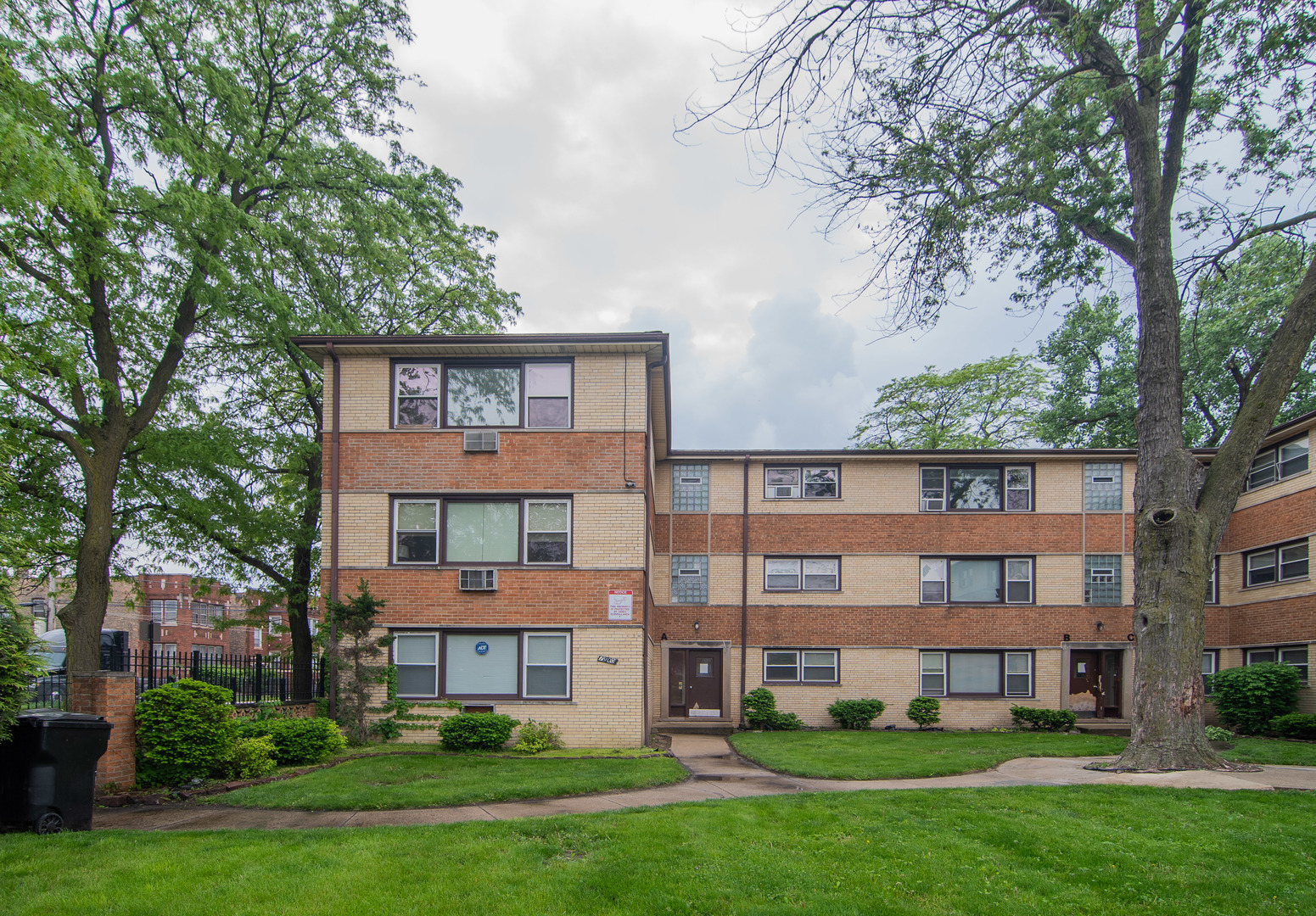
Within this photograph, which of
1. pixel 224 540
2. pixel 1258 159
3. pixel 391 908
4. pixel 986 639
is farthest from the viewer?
pixel 986 639

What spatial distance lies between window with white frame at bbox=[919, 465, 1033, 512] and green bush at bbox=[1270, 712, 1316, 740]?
7.74 meters

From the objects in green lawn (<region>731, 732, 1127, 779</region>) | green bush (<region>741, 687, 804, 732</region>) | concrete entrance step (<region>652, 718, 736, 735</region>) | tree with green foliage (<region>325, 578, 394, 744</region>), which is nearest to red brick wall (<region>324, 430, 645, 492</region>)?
tree with green foliage (<region>325, 578, 394, 744</region>)

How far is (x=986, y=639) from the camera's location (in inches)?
885

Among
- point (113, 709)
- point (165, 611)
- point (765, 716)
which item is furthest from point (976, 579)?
point (165, 611)

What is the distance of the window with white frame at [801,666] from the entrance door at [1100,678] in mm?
6712

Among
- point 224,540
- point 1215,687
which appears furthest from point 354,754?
point 1215,687

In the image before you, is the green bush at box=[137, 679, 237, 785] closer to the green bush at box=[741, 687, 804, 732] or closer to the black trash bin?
the black trash bin

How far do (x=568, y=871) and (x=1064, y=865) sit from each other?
4141 mm

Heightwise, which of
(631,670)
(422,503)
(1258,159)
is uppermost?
(1258,159)

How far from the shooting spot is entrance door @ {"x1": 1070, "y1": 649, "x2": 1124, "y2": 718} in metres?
22.5

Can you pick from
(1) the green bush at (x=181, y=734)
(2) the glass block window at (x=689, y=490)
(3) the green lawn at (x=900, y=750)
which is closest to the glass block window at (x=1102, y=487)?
(3) the green lawn at (x=900, y=750)

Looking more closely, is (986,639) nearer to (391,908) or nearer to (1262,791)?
(1262,791)

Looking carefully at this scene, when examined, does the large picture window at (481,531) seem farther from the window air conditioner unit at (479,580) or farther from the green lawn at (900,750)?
the green lawn at (900,750)

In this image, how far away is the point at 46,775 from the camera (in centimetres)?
805
